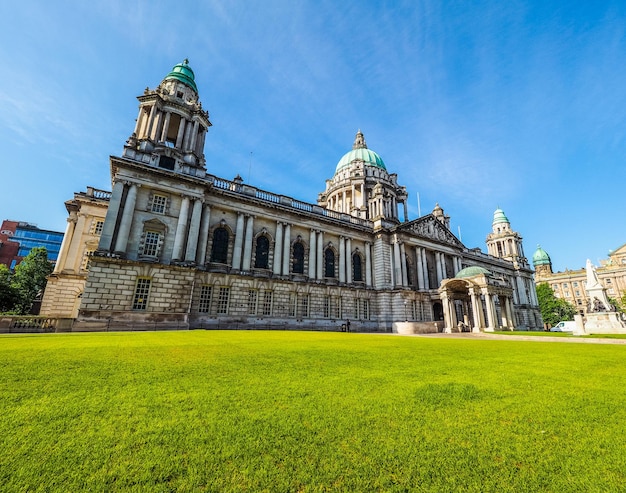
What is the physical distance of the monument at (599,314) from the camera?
27406 millimetres

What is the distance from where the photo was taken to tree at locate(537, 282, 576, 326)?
7112cm

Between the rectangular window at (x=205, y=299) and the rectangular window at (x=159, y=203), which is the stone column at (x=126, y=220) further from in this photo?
the rectangular window at (x=205, y=299)

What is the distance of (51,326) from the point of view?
1895 cm

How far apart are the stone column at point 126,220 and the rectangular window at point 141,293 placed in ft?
9.39

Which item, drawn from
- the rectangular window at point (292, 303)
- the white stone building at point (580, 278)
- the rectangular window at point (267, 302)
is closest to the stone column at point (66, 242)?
the rectangular window at point (267, 302)

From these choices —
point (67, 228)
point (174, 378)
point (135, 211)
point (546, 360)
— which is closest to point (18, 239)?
point (67, 228)

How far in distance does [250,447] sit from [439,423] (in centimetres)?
254

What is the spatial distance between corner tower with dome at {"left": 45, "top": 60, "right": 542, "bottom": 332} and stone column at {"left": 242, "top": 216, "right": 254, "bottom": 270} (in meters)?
0.10

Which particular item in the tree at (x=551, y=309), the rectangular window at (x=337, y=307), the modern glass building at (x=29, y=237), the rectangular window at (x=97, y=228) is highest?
the modern glass building at (x=29, y=237)

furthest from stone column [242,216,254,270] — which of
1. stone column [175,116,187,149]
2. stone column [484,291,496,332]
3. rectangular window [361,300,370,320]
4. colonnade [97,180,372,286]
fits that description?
stone column [484,291,496,332]

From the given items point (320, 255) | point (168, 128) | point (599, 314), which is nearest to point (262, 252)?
point (320, 255)

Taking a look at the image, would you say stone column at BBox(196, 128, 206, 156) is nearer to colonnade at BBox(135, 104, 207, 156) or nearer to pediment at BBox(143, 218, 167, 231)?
colonnade at BBox(135, 104, 207, 156)

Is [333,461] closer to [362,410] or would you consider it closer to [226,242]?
[362,410]

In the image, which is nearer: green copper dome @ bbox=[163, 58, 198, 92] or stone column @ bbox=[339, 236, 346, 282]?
green copper dome @ bbox=[163, 58, 198, 92]
